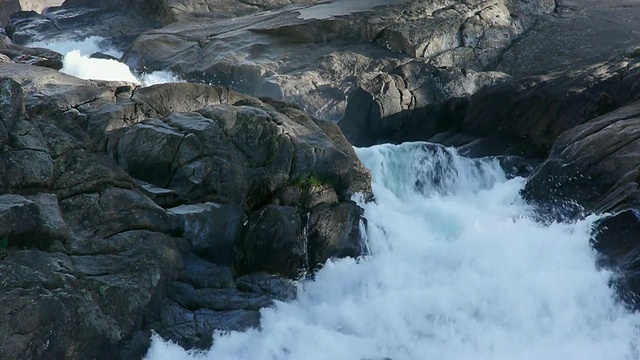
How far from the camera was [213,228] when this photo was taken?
474 inches

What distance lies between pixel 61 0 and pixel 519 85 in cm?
2044

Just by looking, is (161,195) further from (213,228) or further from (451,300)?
(451,300)

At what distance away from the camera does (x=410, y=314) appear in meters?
12.0

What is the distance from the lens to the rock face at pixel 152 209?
31.4ft

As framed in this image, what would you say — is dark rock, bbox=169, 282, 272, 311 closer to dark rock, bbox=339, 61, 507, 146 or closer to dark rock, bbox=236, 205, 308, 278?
dark rock, bbox=236, 205, 308, 278

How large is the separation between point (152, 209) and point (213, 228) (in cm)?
111

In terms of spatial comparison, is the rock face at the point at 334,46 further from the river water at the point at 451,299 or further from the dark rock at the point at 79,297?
the dark rock at the point at 79,297

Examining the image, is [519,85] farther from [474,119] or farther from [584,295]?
[584,295]

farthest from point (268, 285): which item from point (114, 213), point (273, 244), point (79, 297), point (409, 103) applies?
point (409, 103)

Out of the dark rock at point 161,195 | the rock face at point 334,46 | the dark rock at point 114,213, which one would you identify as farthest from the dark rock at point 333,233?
the rock face at point 334,46

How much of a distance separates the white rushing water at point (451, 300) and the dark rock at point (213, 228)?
1.19m

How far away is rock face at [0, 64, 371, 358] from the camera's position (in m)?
9.57

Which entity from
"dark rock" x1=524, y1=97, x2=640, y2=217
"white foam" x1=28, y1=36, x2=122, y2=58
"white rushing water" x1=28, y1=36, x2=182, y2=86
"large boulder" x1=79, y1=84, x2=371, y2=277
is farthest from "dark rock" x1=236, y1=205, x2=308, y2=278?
"white foam" x1=28, y1=36, x2=122, y2=58

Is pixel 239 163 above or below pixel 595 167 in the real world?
above
